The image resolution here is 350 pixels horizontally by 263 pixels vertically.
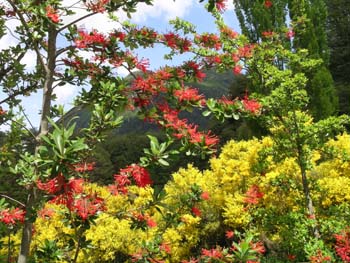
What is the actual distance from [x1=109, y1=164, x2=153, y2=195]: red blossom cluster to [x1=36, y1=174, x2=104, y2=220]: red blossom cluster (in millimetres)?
180

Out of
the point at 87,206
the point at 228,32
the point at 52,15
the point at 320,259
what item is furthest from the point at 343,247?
the point at 52,15

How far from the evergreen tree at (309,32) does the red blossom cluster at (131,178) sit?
1709 centimetres

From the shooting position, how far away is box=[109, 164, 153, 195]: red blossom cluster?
9.87ft

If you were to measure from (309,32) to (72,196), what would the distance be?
2195 centimetres

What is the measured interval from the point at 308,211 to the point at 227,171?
6.15 metres

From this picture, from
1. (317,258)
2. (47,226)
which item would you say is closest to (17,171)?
(317,258)

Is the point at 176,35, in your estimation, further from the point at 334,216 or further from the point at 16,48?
the point at 334,216

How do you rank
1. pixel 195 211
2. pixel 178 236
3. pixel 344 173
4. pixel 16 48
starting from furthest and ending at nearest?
pixel 178 236, pixel 344 173, pixel 16 48, pixel 195 211

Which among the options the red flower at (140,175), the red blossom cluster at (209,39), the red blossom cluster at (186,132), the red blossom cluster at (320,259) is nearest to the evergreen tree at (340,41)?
the red blossom cluster at (320,259)

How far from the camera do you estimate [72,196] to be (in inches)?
121

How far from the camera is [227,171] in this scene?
15.3 m

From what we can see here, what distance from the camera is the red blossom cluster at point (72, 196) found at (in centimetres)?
256

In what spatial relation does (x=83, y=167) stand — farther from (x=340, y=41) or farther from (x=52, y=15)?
(x=340, y=41)

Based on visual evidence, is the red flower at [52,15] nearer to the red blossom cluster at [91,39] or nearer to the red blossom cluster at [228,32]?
the red blossom cluster at [91,39]
